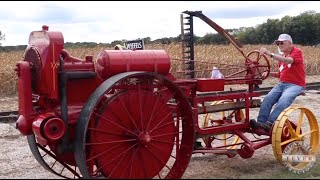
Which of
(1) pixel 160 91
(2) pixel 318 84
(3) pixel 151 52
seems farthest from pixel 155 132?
(2) pixel 318 84

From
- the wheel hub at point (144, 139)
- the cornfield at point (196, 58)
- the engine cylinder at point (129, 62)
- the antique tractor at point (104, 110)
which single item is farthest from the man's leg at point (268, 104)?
the cornfield at point (196, 58)

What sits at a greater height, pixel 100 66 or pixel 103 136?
pixel 100 66

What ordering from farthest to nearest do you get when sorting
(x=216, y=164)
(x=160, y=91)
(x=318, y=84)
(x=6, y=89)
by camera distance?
1. (x=318, y=84)
2. (x=6, y=89)
3. (x=216, y=164)
4. (x=160, y=91)

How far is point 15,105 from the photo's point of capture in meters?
13.4

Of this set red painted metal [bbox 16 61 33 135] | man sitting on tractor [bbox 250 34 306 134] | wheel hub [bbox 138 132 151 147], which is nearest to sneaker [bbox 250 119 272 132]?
man sitting on tractor [bbox 250 34 306 134]

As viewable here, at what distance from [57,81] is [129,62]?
2.45 ft

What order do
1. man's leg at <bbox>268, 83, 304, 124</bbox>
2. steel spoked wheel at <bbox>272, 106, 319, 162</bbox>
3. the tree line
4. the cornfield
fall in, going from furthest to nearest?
the tree line
the cornfield
man's leg at <bbox>268, 83, 304, 124</bbox>
steel spoked wheel at <bbox>272, 106, 319, 162</bbox>

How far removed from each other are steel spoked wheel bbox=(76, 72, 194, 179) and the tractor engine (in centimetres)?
19

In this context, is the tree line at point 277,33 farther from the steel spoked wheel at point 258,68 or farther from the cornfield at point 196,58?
the steel spoked wheel at point 258,68

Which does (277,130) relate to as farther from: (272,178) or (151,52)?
(151,52)

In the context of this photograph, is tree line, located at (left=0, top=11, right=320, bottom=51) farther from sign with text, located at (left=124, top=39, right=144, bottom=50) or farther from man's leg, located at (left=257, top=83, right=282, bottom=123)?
sign with text, located at (left=124, top=39, right=144, bottom=50)

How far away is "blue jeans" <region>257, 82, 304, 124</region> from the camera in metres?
6.10

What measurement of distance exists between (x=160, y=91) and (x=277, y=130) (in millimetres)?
1491

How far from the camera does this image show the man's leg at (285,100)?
6.08 m
